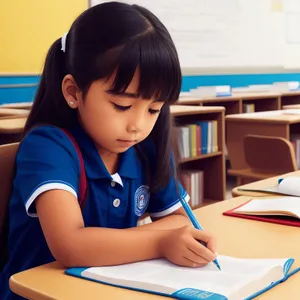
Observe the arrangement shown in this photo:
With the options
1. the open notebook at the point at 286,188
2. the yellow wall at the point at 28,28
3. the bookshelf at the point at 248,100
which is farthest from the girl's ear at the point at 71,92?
the bookshelf at the point at 248,100

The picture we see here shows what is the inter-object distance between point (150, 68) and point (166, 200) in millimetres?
388

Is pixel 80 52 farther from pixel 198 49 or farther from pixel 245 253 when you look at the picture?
pixel 198 49

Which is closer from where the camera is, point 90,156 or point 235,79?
point 90,156

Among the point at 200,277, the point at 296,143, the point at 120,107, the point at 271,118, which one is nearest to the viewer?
the point at 200,277

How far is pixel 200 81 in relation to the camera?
5.35 metres

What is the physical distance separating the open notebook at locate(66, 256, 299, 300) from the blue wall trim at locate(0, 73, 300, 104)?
245 centimetres

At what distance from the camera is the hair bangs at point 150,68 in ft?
3.20

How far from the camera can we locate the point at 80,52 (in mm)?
1054

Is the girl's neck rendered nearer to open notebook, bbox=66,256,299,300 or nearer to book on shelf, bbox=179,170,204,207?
open notebook, bbox=66,256,299,300

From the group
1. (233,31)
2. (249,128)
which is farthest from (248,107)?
(249,128)

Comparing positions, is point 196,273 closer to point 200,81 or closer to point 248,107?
point 248,107

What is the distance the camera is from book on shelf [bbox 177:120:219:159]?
4.11 m

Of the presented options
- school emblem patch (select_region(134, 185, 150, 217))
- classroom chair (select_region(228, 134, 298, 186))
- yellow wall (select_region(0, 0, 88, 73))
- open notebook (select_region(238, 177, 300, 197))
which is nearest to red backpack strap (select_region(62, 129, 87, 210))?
school emblem patch (select_region(134, 185, 150, 217))

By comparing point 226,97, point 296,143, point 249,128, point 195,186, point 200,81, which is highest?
point 200,81
